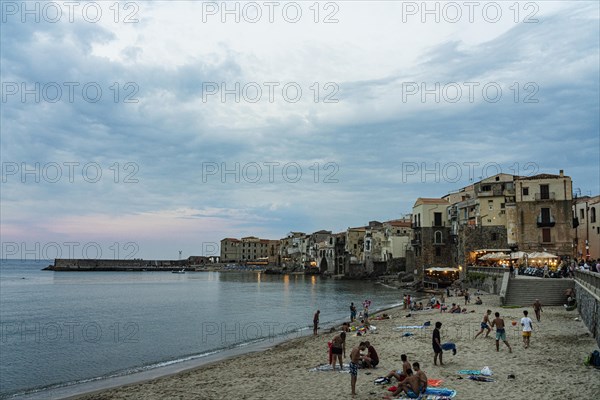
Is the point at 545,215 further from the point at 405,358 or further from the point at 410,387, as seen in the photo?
the point at 410,387

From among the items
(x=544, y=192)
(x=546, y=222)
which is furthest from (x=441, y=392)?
(x=544, y=192)

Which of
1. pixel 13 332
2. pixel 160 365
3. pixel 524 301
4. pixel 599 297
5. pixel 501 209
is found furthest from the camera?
pixel 501 209

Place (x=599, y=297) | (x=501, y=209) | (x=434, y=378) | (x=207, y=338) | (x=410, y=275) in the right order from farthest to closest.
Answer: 1. (x=410, y=275)
2. (x=501, y=209)
3. (x=207, y=338)
4. (x=599, y=297)
5. (x=434, y=378)

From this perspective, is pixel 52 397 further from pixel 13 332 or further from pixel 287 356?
pixel 13 332

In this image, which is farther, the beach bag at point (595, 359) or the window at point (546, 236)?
the window at point (546, 236)

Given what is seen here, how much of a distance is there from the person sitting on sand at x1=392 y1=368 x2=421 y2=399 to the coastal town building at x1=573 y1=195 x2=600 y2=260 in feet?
149

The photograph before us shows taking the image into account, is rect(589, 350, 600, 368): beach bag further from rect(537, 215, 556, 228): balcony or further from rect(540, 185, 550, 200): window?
rect(540, 185, 550, 200): window

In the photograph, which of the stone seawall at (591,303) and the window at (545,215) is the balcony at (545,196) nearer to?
the window at (545,215)

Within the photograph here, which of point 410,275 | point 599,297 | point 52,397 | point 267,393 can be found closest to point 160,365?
point 52,397

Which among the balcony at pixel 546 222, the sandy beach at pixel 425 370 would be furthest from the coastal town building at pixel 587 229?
the sandy beach at pixel 425 370

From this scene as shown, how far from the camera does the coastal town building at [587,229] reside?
52.5 meters

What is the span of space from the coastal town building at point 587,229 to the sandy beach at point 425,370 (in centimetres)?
3055

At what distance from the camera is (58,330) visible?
40.3 meters

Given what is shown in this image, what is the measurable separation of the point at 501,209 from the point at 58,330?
5365cm
